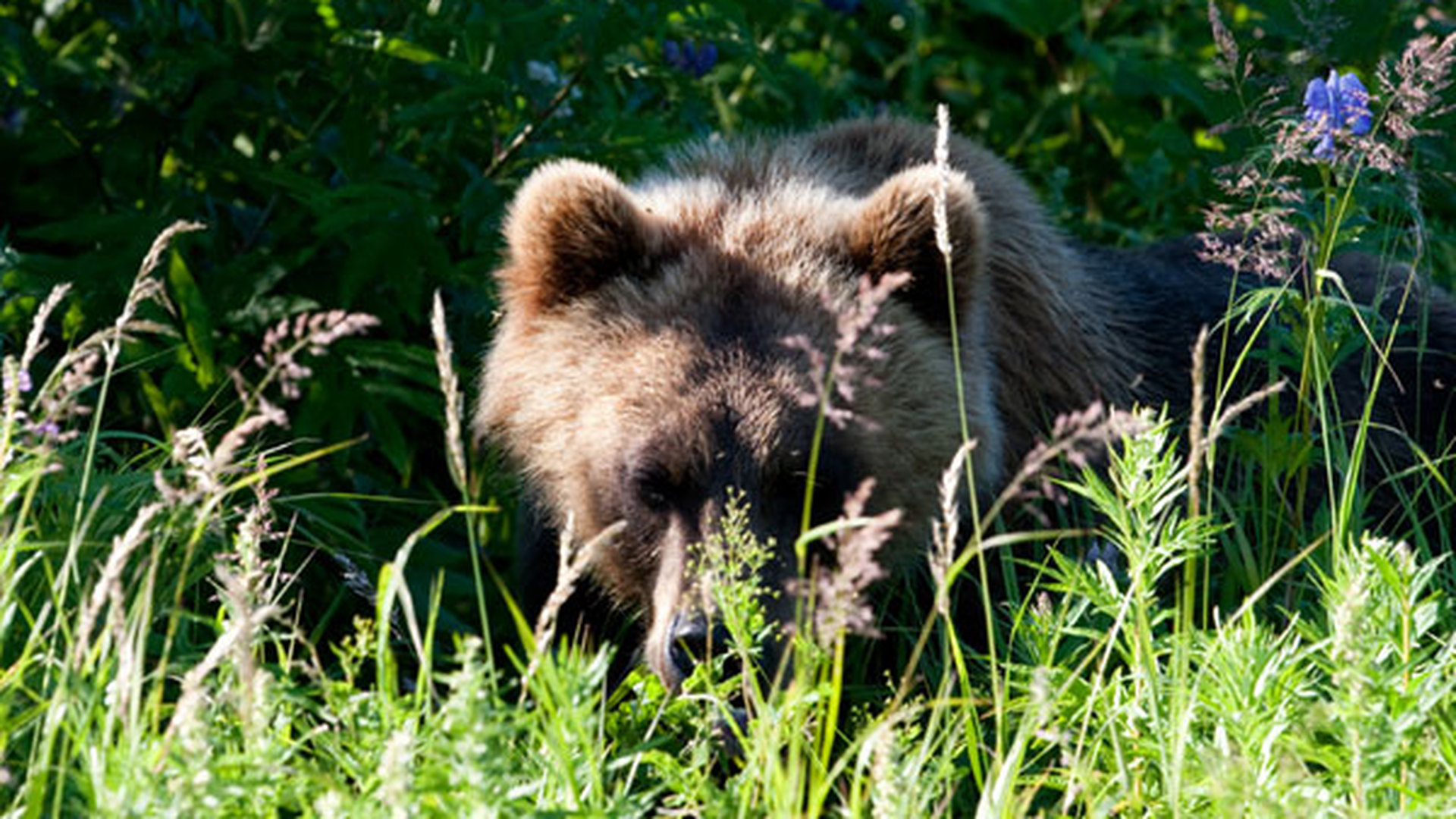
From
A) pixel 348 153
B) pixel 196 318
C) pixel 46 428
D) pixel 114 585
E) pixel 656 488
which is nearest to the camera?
pixel 114 585

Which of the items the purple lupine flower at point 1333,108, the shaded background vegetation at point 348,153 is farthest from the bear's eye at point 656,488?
the purple lupine flower at point 1333,108

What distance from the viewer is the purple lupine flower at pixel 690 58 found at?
227 inches

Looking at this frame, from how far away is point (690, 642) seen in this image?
142 inches

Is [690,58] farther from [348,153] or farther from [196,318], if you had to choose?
[196,318]

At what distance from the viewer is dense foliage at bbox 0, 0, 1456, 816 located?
2.71 metres

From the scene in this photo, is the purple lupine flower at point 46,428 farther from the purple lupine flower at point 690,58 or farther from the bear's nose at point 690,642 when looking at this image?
the purple lupine flower at point 690,58

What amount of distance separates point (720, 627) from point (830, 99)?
3658mm

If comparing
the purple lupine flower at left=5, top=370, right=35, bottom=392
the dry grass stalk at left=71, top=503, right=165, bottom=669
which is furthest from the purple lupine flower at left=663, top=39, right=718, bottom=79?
the dry grass stalk at left=71, top=503, right=165, bottom=669

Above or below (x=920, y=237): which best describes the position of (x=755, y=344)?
below

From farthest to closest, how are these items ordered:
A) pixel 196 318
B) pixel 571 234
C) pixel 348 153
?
pixel 348 153 → pixel 196 318 → pixel 571 234

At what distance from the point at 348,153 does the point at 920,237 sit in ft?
5.59

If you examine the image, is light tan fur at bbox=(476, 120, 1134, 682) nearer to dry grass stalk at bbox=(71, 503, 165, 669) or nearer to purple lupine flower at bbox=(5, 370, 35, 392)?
purple lupine flower at bbox=(5, 370, 35, 392)

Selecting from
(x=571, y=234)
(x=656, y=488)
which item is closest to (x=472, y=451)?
(x=571, y=234)

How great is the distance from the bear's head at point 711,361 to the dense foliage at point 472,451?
381 mm
